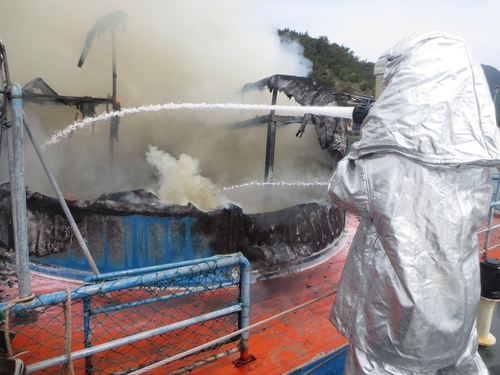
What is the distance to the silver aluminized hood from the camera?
1.59 m

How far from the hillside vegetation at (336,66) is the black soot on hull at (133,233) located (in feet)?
62.6

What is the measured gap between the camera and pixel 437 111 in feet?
5.27

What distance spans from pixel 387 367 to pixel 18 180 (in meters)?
2.13

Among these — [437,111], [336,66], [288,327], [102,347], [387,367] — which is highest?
[336,66]

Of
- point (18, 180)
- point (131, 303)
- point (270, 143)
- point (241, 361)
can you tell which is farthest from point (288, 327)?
point (270, 143)

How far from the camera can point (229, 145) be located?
31.6 ft

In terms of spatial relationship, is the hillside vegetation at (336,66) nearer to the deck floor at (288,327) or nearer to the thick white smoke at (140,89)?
the thick white smoke at (140,89)

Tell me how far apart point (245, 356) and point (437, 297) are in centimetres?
163

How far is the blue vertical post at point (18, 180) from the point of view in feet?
5.92

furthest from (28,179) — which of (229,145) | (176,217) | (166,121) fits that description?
(229,145)

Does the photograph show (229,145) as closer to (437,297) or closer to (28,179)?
(28,179)

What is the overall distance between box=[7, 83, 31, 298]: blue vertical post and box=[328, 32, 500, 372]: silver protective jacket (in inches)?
65.9

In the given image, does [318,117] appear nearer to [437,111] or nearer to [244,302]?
[244,302]

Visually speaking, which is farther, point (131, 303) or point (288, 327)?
point (288, 327)
